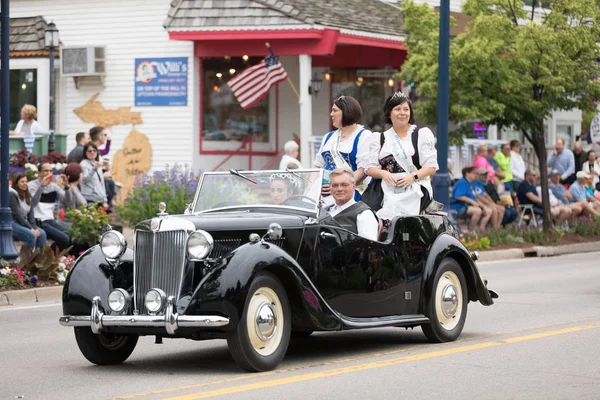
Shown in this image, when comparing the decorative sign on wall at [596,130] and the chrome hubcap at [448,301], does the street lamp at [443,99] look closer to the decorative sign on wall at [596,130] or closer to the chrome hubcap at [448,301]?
the decorative sign on wall at [596,130]

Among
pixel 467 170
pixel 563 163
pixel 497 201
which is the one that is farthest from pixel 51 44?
pixel 563 163

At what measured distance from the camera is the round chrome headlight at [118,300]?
870 centimetres

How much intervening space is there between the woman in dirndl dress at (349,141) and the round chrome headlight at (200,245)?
2593mm

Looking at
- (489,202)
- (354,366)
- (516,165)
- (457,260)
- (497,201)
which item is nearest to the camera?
(354,366)

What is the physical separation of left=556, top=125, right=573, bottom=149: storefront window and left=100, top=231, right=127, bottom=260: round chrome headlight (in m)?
29.5

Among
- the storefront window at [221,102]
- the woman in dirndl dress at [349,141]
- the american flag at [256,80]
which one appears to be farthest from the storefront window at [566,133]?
the woman in dirndl dress at [349,141]

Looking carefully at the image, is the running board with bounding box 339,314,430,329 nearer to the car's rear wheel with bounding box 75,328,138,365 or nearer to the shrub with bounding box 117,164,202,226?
the car's rear wheel with bounding box 75,328,138,365

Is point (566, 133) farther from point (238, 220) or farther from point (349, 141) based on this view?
point (238, 220)

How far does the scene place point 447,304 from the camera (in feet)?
34.2

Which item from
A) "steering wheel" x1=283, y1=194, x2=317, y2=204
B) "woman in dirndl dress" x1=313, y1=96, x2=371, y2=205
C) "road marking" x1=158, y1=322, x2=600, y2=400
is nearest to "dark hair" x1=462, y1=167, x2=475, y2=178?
"road marking" x1=158, y1=322, x2=600, y2=400

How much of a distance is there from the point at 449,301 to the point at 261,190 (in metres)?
1.99

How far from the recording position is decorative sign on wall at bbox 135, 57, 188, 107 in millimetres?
27594

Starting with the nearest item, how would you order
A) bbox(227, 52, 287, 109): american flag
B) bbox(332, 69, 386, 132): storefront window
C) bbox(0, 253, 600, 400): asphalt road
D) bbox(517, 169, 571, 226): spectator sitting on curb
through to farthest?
bbox(0, 253, 600, 400): asphalt road < bbox(227, 52, 287, 109): american flag < bbox(517, 169, 571, 226): spectator sitting on curb < bbox(332, 69, 386, 132): storefront window

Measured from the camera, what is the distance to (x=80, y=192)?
19734mm
